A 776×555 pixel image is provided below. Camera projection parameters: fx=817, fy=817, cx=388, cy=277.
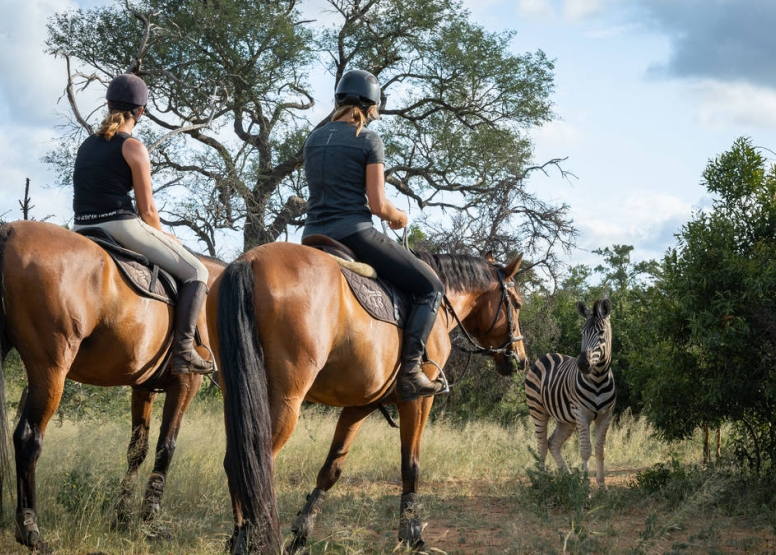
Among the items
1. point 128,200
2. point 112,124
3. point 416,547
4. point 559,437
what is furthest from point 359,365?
point 559,437

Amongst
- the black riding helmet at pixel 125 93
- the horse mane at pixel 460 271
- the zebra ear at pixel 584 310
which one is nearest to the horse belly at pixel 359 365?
the horse mane at pixel 460 271

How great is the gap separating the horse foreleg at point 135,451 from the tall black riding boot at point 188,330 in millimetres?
830

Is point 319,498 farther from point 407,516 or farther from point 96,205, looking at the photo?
point 96,205

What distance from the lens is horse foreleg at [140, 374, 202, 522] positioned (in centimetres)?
628

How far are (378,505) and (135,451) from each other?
7.96 ft

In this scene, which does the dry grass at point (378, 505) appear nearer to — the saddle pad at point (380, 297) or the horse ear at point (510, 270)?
the saddle pad at point (380, 297)

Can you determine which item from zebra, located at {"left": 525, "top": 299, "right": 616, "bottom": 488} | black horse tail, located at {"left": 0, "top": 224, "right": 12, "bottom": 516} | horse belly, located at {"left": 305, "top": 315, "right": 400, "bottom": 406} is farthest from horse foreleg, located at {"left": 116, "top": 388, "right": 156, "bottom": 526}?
zebra, located at {"left": 525, "top": 299, "right": 616, "bottom": 488}

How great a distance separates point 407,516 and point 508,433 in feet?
27.9

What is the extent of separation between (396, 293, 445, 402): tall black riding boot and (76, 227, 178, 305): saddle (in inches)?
75.6

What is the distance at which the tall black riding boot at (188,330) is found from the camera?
6.07 m

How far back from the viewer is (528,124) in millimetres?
24828

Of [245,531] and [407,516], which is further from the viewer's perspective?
[407,516]

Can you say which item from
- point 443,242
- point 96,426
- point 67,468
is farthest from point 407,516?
point 443,242

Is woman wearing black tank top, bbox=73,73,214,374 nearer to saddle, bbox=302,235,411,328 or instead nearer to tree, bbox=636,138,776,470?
saddle, bbox=302,235,411,328
